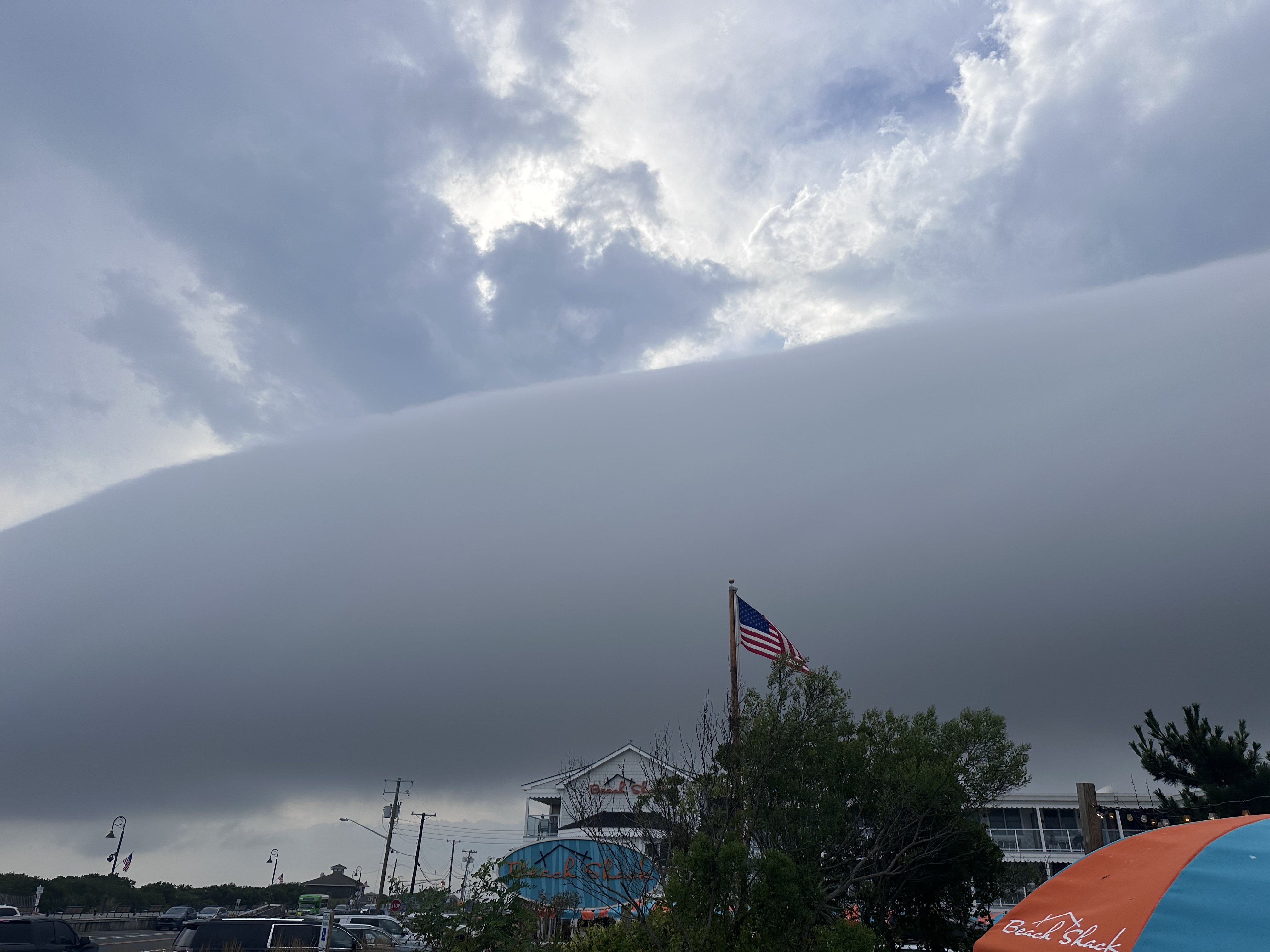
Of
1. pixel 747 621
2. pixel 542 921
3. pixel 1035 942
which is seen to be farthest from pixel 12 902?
pixel 1035 942

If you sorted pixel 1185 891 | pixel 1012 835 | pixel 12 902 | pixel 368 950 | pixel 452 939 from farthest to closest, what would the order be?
pixel 12 902 < pixel 1012 835 < pixel 368 950 < pixel 452 939 < pixel 1185 891

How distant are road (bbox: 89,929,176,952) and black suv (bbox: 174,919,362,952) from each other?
1.26 meters

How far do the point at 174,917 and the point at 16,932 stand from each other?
42.3m

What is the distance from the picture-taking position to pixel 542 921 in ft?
66.5

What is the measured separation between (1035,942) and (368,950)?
27.8m

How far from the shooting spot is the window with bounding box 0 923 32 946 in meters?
25.1

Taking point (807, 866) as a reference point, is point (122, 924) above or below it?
below

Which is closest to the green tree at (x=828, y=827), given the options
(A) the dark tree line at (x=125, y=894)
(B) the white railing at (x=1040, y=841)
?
(B) the white railing at (x=1040, y=841)

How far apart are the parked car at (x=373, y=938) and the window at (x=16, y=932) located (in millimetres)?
9606

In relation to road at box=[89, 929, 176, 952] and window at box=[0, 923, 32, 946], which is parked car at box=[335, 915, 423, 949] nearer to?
road at box=[89, 929, 176, 952]

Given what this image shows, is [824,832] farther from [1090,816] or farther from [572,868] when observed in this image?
[572,868]

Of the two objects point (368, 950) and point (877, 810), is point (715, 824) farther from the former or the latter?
point (368, 950)

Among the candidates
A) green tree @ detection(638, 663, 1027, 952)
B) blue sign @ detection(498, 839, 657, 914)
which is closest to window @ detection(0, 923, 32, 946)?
blue sign @ detection(498, 839, 657, 914)

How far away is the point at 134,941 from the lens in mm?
42438
